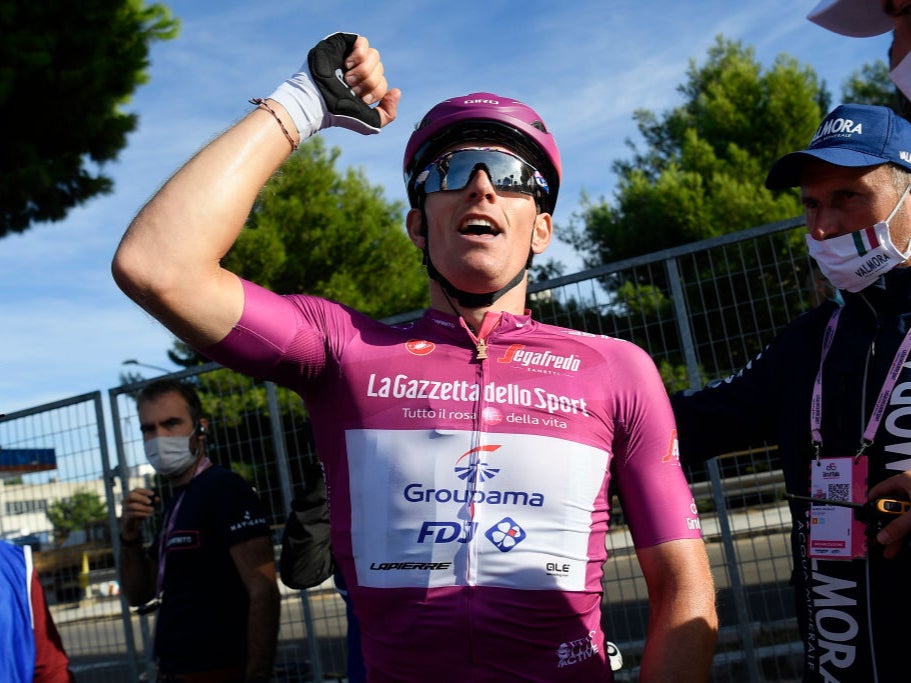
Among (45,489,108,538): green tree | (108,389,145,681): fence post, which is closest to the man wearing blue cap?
(108,389,145,681): fence post

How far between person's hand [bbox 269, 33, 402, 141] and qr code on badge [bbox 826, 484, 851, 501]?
154 centimetres

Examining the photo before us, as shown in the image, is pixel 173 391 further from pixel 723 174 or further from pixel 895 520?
pixel 723 174

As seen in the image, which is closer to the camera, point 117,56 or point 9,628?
point 9,628

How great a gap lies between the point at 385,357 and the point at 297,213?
22351 millimetres

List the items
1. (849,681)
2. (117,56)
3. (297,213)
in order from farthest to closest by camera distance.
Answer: (297,213) < (117,56) < (849,681)

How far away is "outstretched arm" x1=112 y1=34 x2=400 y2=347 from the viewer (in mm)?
1785

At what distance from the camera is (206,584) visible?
173 inches

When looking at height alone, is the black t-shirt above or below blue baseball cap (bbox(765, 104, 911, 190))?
below

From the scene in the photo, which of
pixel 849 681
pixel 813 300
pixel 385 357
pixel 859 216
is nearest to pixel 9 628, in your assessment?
pixel 385 357

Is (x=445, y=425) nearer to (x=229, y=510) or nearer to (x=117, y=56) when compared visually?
(x=229, y=510)

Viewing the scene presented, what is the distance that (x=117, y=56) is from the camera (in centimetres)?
1311

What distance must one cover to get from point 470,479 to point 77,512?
555cm

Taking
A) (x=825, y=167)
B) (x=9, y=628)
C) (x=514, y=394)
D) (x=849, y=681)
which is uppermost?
(x=825, y=167)

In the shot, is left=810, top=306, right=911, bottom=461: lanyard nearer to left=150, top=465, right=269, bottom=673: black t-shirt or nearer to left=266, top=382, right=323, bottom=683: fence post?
left=150, top=465, right=269, bottom=673: black t-shirt
